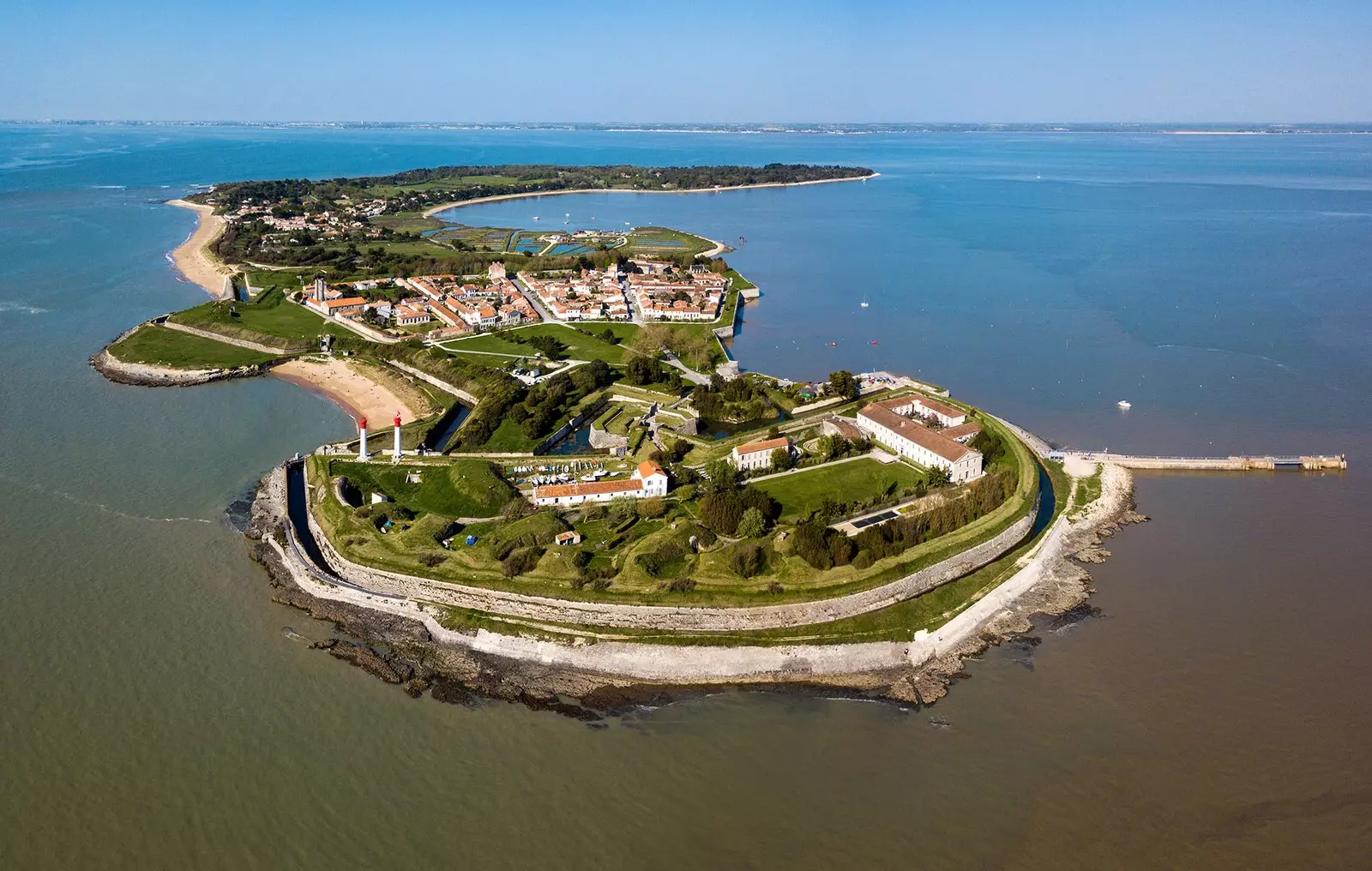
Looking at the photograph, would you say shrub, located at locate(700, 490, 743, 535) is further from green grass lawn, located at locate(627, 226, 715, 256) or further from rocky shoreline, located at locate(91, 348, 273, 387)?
green grass lawn, located at locate(627, 226, 715, 256)

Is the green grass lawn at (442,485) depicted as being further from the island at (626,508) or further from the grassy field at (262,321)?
the grassy field at (262,321)

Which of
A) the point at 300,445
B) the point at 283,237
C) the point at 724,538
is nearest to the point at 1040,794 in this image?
the point at 724,538

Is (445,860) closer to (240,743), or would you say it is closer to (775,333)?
(240,743)

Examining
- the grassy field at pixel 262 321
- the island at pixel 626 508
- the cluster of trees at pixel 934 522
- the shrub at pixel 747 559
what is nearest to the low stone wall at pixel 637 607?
the island at pixel 626 508

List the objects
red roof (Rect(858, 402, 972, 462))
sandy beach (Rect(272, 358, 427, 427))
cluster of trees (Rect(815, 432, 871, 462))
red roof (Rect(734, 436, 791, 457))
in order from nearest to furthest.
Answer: red roof (Rect(858, 402, 972, 462)) → red roof (Rect(734, 436, 791, 457)) → cluster of trees (Rect(815, 432, 871, 462)) → sandy beach (Rect(272, 358, 427, 427))

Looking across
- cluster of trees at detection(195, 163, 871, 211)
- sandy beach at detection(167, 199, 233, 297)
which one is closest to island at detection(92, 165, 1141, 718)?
sandy beach at detection(167, 199, 233, 297)

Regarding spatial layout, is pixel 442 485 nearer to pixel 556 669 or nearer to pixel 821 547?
pixel 556 669

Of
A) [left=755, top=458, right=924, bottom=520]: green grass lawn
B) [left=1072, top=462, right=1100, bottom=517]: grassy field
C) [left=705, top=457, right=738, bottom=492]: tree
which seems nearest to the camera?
[left=705, top=457, right=738, bottom=492]: tree
